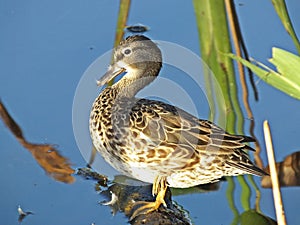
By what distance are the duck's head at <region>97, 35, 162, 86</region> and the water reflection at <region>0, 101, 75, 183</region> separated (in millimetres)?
432

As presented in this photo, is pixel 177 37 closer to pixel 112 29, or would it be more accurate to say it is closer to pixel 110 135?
pixel 112 29

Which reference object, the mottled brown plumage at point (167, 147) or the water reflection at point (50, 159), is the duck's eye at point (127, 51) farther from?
the water reflection at point (50, 159)

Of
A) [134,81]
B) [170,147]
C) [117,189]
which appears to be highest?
[134,81]

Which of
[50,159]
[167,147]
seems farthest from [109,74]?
[167,147]

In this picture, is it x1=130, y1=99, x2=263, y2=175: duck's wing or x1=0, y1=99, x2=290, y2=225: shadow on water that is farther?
x1=130, y1=99, x2=263, y2=175: duck's wing

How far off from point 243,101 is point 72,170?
3.62 feet

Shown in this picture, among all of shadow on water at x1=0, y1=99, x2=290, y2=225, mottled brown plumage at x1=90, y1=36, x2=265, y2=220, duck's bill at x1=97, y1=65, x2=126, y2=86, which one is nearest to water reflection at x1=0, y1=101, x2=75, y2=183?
shadow on water at x1=0, y1=99, x2=290, y2=225

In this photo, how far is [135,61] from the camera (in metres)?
4.55

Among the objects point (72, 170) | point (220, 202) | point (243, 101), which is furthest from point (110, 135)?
point (243, 101)

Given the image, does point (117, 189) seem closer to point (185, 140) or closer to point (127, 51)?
point (185, 140)

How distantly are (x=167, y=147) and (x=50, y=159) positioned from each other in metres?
0.67

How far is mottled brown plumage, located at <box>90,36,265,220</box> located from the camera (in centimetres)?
407

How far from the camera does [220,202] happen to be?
4.22 metres

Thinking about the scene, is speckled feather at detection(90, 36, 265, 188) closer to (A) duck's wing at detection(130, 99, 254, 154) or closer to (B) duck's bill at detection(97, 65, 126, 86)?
(A) duck's wing at detection(130, 99, 254, 154)
